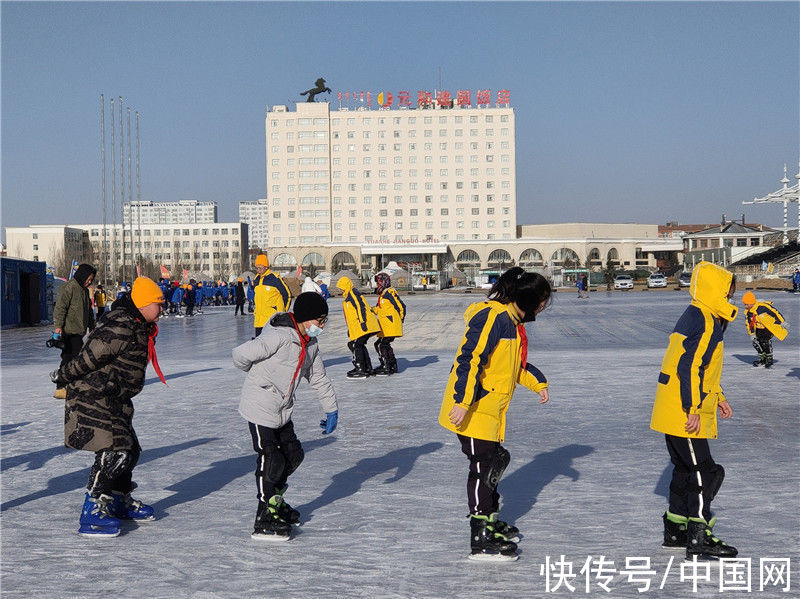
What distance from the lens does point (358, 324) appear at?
12.2m

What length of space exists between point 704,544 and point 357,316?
8.21 m

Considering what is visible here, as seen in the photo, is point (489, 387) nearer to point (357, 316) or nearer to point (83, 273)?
point (83, 273)

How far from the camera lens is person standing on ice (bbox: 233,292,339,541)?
4.74 metres

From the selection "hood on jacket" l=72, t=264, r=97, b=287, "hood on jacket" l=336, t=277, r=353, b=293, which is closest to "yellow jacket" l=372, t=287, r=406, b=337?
"hood on jacket" l=336, t=277, r=353, b=293

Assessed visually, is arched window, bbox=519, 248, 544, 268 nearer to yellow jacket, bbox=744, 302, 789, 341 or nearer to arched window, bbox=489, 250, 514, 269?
arched window, bbox=489, 250, 514, 269

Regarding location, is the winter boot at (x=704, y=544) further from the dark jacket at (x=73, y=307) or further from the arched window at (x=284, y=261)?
the arched window at (x=284, y=261)

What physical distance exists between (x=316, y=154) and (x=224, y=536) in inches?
4602

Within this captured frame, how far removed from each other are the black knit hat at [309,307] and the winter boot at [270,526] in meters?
1.00

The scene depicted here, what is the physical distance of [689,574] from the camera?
4133 millimetres

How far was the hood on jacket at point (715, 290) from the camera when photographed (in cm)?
436

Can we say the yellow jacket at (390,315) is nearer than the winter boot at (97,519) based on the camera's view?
No

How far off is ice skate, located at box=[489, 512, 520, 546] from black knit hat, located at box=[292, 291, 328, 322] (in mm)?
1407

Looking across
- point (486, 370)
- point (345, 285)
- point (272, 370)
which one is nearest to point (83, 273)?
point (345, 285)

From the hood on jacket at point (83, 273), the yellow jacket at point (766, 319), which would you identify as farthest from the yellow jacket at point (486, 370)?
the yellow jacket at point (766, 319)
